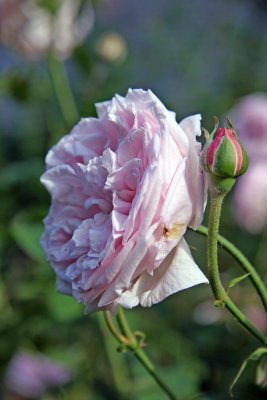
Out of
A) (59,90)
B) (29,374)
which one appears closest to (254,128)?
(59,90)

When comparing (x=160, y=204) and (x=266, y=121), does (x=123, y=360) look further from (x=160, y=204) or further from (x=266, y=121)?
(x=160, y=204)

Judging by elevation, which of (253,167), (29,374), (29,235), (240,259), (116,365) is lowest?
(29,374)

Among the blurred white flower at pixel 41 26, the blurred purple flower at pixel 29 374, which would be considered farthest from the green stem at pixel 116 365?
the blurred white flower at pixel 41 26

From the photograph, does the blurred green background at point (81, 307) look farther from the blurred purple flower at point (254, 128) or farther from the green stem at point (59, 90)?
the blurred purple flower at point (254, 128)

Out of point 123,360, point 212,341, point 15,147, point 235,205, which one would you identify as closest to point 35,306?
point 123,360

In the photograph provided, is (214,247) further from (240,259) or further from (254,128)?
(254,128)
